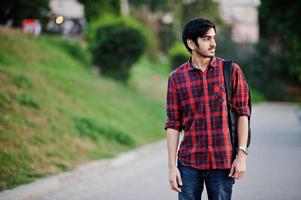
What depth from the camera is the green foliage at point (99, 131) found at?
43.3 ft

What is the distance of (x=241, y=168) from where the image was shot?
4.06m

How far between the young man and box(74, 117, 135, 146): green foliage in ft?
29.6

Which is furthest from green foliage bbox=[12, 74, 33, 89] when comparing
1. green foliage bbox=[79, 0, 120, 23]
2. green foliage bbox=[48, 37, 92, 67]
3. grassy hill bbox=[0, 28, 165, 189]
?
green foliage bbox=[79, 0, 120, 23]

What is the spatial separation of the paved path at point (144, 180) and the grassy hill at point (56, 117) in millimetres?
336

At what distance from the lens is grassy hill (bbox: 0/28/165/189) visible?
10102 mm

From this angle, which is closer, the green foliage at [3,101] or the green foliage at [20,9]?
the green foliage at [3,101]

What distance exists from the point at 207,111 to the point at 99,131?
32.7 feet

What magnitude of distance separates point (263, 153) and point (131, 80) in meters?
14.8

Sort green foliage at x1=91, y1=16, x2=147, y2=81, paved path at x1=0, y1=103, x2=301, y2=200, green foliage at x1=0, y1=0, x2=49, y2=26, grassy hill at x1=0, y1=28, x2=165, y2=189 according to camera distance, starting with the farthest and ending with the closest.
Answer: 1. green foliage at x1=0, y1=0, x2=49, y2=26
2. green foliage at x1=91, y1=16, x2=147, y2=81
3. grassy hill at x1=0, y1=28, x2=165, y2=189
4. paved path at x1=0, y1=103, x2=301, y2=200

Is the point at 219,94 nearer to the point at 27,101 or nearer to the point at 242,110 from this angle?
the point at 242,110

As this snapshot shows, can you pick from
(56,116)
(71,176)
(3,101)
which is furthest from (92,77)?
(71,176)

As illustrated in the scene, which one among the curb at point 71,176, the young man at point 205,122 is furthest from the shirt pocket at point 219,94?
the curb at point 71,176

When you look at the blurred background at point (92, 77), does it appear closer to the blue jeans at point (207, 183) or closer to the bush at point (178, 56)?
the bush at point (178, 56)

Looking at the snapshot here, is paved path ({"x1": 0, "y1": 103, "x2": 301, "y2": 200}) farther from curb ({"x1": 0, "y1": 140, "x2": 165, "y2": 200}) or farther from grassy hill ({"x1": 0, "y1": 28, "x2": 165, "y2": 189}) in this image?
grassy hill ({"x1": 0, "y1": 28, "x2": 165, "y2": 189})
